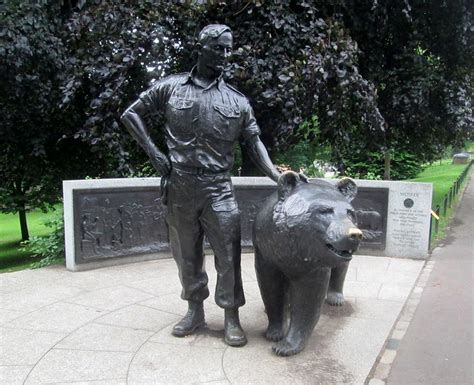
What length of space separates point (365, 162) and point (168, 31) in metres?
17.1

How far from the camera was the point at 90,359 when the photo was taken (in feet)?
12.8

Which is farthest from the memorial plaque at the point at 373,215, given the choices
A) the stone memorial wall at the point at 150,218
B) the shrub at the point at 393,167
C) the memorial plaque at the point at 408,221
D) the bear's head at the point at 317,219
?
the shrub at the point at 393,167

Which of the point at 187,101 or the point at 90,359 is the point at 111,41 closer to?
the point at 187,101

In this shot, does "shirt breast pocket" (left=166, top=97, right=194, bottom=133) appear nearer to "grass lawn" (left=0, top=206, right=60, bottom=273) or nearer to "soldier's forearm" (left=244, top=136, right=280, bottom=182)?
"soldier's forearm" (left=244, top=136, right=280, bottom=182)

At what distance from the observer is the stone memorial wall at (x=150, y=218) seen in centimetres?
695

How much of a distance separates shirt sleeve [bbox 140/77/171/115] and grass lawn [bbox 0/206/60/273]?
7805 mm

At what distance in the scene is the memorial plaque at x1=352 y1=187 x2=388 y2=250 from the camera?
8.38 m

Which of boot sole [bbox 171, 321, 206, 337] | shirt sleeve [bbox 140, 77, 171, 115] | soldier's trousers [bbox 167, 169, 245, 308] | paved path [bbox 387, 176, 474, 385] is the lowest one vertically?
paved path [bbox 387, 176, 474, 385]

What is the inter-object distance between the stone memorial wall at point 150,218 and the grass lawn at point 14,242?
14.5ft

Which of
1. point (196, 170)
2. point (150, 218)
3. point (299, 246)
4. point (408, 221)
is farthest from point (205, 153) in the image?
point (408, 221)

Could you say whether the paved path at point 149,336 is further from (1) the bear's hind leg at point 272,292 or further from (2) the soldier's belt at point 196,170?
(2) the soldier's belt at point 196,170

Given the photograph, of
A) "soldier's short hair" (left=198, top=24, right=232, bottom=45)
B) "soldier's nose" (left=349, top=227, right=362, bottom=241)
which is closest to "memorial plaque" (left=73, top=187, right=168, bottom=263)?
"soldier's short hair" (left=198, top=24, right=232, bottom=45)

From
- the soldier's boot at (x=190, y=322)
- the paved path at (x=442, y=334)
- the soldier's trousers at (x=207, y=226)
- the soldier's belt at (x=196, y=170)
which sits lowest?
the paved path at (x=442, y=334)

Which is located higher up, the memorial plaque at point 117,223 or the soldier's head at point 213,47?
the soldier's head at point 213,47
